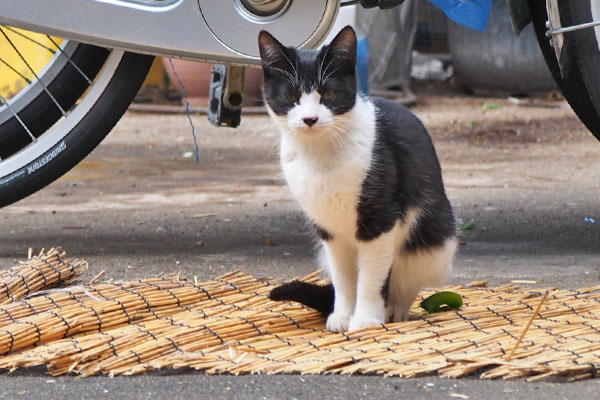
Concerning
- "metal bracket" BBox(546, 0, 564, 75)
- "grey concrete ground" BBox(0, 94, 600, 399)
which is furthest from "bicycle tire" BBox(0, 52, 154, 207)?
"metal bracket" BBox(546, 0, 564, 75)

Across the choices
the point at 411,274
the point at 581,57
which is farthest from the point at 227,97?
the point at 581,57

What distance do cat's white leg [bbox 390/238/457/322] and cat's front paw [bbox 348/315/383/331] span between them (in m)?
0.14

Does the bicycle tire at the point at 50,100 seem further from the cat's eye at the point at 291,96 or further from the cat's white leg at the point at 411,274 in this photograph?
the cat's white leg at the point at 411,274

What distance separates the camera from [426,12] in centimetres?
1006

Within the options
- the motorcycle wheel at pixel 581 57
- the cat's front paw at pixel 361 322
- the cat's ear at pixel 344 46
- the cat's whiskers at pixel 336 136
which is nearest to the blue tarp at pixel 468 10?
the motorcycle wheel at pixel 581 57

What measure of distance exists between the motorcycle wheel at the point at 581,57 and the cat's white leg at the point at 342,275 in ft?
2.94

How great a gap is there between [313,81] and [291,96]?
0.22 ft

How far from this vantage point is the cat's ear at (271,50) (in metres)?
2.40

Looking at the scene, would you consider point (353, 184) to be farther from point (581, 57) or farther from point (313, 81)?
point (581, 57)

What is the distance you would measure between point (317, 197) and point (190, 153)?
12.0 ft

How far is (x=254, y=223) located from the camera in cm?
378

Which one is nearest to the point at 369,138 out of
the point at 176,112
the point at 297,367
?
the point at 297,367

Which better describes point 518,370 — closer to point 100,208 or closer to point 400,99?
point 100,208

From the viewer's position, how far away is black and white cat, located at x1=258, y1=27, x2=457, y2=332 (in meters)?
2.37
